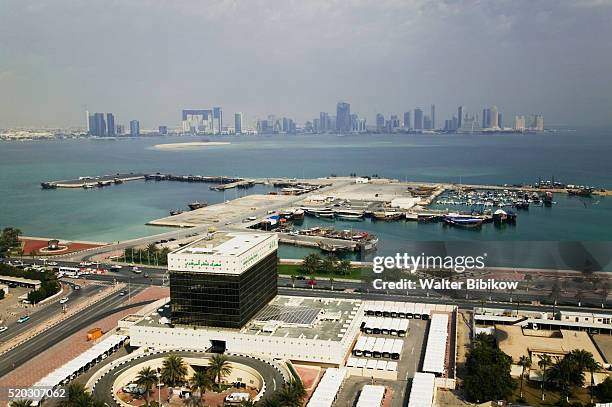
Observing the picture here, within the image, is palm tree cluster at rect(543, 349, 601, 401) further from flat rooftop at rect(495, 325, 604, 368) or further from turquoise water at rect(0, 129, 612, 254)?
turquoise water at rect(0, 129, 612, 254)

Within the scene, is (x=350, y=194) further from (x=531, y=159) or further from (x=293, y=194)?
(x=531, y=159)

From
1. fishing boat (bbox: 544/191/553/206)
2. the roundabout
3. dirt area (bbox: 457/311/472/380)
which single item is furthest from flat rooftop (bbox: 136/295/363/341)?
fishing boat (bbox: 544/191/553/206)

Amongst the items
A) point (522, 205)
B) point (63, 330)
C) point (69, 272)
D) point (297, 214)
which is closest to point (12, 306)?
point (63, 330)

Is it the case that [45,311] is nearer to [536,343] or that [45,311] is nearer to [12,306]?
[12,306]

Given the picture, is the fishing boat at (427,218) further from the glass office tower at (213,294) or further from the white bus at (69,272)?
the glass office tower at (213,294)

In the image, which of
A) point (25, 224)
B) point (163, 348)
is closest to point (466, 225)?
point (163, 348)

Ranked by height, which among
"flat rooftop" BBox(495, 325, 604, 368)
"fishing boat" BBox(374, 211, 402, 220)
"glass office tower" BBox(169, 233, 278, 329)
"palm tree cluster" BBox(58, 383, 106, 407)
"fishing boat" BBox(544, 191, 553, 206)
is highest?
"glass office tower" BBox(169, 233, 278, 329)

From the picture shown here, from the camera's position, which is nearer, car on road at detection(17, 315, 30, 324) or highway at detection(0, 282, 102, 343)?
highway at detection(0, 282, 102, 343)
